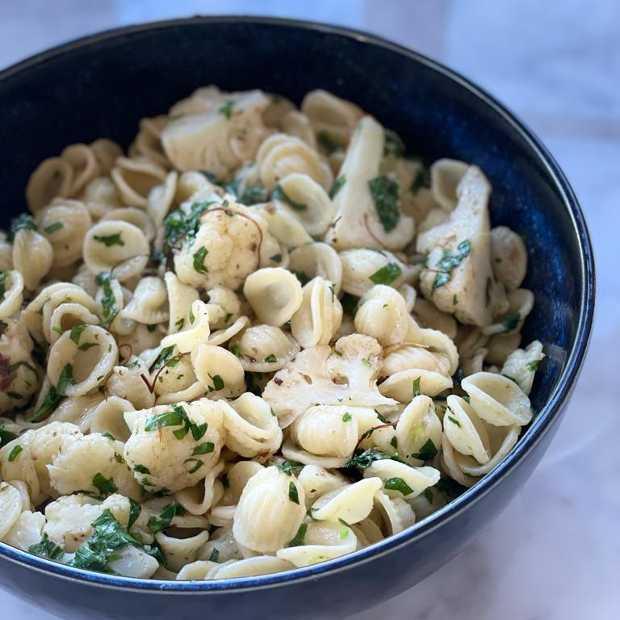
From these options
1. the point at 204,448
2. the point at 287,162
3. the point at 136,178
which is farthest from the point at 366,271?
the point at 136,178

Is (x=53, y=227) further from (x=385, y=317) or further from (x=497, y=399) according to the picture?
(x=497, y=399)

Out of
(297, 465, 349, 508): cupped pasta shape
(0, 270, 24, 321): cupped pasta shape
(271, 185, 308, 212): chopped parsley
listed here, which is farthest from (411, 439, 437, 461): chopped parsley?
(0, 270, 24, 321): cupped pasta shape

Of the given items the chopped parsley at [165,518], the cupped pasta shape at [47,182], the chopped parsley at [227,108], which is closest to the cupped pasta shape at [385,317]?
the chopped parsley at [165,518]

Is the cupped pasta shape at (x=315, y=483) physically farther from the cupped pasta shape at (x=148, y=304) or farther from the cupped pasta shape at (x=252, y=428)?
the cupped pasta shape at (x=148, y=304)

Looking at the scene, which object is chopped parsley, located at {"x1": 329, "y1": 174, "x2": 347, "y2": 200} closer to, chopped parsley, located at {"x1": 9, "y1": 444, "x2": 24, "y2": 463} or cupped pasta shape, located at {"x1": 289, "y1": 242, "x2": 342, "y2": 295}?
cupped pasta shape, located at {"x1": 289, "y1": 242, "x2": 342, "y2": 295}

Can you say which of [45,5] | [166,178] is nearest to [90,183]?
[166,178]
